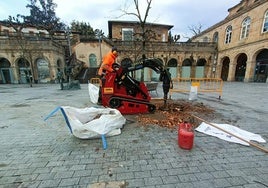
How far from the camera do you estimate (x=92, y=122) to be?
297 centimetres

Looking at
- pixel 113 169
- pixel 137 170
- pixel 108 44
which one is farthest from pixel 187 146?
pixel 108 44

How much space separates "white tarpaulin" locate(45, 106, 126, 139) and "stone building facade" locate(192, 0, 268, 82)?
2018 cm

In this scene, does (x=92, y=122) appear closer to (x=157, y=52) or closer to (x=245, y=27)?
(x=157, y=52)

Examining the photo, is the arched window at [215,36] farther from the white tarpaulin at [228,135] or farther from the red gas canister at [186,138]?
the red gas canister at [186,138]

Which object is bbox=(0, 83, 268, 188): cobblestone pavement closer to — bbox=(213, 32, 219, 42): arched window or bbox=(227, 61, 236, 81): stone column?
bbox=(227, 61, 236, 81): stone column

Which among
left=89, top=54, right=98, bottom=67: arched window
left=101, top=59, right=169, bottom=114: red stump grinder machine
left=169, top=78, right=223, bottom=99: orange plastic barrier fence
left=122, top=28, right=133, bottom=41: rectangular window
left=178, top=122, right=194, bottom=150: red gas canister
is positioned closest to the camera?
left=178, top=122, right=194, bottom=150: red gas canister

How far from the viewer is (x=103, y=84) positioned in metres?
4.50

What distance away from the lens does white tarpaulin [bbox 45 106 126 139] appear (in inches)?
110

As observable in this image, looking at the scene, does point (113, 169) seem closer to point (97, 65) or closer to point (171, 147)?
point (171, 147)

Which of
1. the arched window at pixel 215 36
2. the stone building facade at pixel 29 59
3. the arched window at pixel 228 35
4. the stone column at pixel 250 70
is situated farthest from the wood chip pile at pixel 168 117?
the arched window at pixel 215 36

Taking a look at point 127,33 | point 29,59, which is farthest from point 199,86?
point 29,59

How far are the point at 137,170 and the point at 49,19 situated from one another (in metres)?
45.2

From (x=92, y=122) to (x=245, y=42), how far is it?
73.5 ft

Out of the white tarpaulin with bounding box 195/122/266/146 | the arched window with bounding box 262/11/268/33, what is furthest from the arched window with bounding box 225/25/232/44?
the white tarpaulin with bounding box 195/122/266/146
